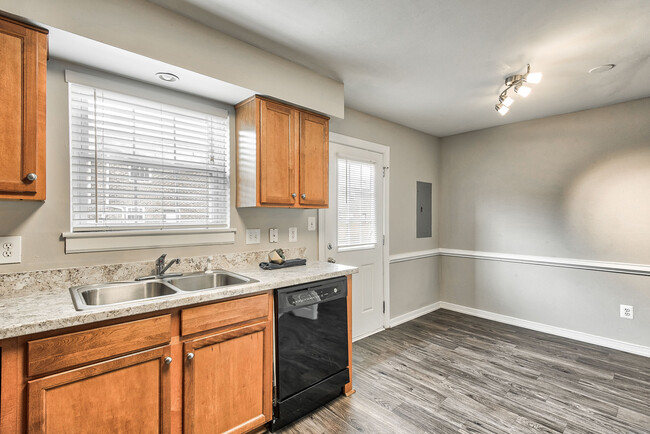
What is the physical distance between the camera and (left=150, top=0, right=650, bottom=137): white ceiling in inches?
69.3

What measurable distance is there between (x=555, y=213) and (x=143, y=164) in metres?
4.08

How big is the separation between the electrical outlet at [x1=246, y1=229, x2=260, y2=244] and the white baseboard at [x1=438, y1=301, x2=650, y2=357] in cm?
321

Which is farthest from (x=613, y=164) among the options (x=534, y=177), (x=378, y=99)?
(x=378, y=99)

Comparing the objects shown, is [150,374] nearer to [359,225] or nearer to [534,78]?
[359,225]

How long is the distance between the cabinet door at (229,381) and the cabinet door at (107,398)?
0.13m

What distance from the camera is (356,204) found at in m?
3.45

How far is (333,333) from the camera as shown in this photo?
7.47 ft

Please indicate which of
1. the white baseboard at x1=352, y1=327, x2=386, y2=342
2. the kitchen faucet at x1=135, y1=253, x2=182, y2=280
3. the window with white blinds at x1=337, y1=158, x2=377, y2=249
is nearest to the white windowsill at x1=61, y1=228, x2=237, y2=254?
the kitchen faucet at x1=135, y1=253, x2=182, y2=280

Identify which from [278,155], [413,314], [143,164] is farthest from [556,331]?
[143,164]

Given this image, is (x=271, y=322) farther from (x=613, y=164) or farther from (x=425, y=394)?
(x=613, y=164)

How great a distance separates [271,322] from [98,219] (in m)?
1.19

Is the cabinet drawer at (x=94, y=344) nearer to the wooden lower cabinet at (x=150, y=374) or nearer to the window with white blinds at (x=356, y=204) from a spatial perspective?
the wooden lower cabinet at (x=150, y=374)

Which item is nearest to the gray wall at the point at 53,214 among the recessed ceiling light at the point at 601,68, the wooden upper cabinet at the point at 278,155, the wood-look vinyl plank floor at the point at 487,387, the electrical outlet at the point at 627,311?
the wooden upper cabinet at the point at 278,155

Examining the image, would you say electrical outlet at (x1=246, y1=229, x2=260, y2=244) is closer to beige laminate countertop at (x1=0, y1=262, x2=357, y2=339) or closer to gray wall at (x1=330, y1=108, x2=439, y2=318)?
beige laminate countertop at (x1=0, y1=262, x2=357, y2=339)
